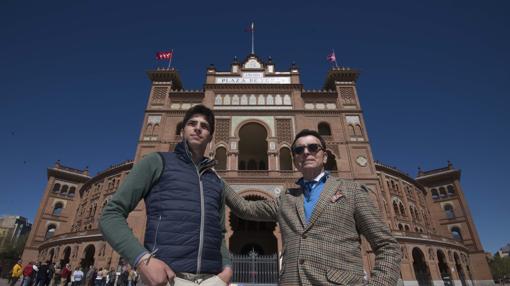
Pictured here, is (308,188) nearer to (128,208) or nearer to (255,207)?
(255,207)

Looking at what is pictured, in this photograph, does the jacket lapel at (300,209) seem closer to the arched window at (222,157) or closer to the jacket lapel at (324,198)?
the jacket lapel at (324,198)

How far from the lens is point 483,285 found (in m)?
27.0

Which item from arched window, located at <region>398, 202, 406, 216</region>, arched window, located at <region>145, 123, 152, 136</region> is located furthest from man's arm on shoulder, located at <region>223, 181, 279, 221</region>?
arched window, located at <region>398, 202, 406, 216</region>

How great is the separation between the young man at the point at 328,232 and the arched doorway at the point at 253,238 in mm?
18499

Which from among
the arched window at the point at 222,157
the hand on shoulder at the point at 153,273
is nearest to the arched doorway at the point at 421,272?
the arched window at the point at 222,157

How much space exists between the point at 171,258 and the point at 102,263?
2425cm

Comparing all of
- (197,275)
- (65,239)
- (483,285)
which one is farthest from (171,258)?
(483,285)

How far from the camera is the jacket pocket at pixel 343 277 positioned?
1787 mm

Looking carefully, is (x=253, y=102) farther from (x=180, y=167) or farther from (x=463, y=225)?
(x=463, y=225)

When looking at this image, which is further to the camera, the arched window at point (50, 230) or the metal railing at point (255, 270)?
the arched window at point (50, 230)

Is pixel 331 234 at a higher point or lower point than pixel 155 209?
lower

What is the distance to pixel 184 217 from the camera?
1.90 meters

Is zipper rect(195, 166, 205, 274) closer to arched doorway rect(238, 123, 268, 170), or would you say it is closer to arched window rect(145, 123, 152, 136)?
arched doorway rect(238, 123, 268, 170)

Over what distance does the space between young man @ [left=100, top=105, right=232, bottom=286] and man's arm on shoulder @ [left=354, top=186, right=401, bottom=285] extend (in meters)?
1.04
